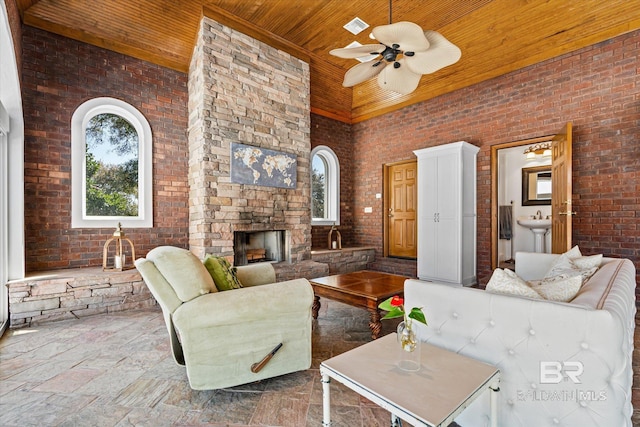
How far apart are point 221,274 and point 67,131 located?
10.3 ft

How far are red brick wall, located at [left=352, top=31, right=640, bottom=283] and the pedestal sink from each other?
162 centimetres

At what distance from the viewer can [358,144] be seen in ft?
21.2

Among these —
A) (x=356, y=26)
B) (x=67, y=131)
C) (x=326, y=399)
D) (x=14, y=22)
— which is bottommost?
(x=326, y=399)

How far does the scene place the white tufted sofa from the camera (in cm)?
105

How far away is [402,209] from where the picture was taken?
5789 millimetres

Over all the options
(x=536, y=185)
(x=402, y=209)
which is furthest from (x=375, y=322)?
(x=536, y=185)

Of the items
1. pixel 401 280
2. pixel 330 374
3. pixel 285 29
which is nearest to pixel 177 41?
pixel 285 29

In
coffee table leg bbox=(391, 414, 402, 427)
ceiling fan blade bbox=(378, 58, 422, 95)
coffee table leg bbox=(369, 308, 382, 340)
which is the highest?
ceiling fan blade bbox=(378, 58, 422, 95)

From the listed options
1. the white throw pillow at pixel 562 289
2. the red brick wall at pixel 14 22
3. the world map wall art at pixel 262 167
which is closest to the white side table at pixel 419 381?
the white throw pillow at pixel 562 289

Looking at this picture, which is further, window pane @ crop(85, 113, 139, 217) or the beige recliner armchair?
window pane @ crop(85, 113, 139, 217)

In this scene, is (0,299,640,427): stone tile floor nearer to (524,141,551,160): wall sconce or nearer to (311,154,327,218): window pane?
(524,141,551,160): wall sconce

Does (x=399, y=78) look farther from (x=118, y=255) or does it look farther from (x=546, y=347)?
(x=118, y=255)

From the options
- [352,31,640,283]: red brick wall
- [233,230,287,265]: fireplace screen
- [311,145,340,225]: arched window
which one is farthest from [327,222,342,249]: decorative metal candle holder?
[352,31,640,283]: red brick wall

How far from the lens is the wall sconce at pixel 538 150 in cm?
496
